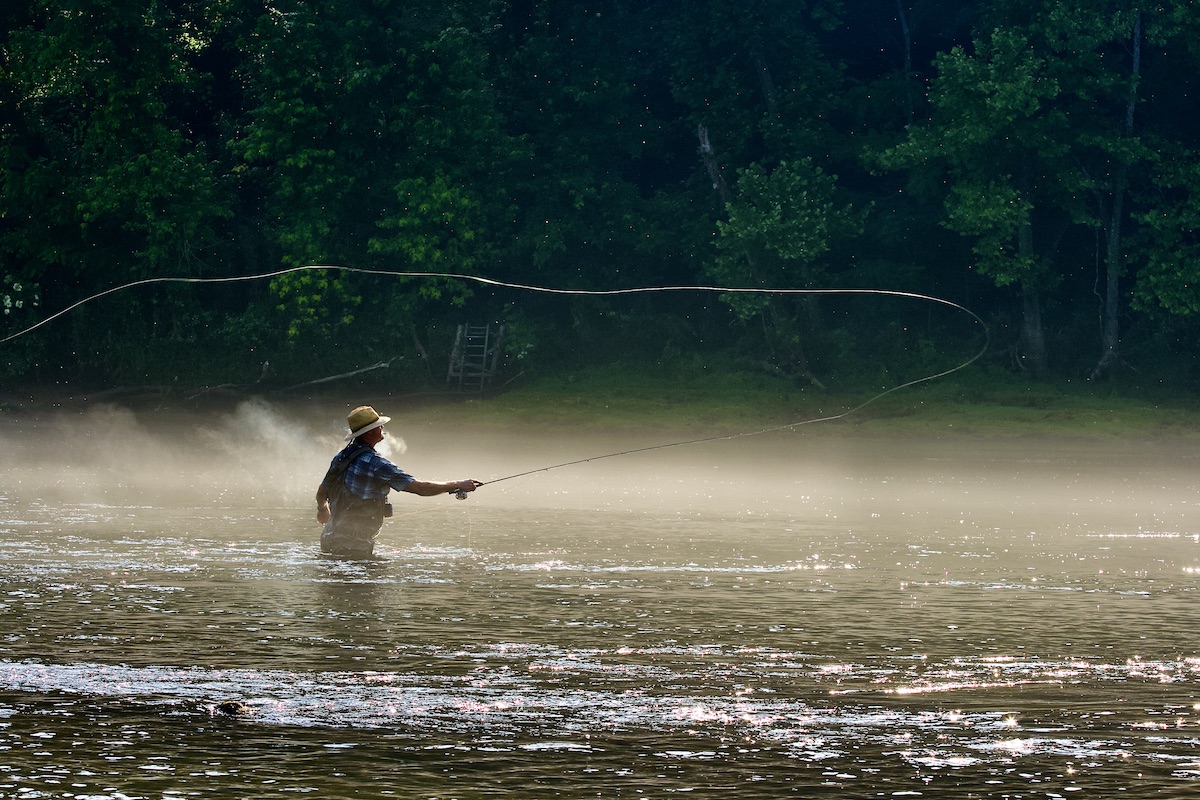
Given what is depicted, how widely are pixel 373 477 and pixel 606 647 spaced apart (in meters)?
3.77

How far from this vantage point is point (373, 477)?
12.4 m

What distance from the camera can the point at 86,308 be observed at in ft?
108

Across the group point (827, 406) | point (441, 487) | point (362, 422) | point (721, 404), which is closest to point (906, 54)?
point (827, 406)

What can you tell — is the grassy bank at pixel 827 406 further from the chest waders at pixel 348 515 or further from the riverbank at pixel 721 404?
the chest waders at pixel 348 515

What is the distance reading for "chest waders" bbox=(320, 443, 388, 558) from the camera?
1245 centimetres

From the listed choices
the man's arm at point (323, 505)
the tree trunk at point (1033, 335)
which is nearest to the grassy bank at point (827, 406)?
the tree trunk at point (1033, 335)

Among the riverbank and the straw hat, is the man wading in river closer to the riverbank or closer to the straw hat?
the straw hat

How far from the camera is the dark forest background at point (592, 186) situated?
30.8m

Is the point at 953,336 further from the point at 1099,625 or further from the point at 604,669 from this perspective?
the point at 604,669

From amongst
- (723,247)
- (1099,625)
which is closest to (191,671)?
(1099,625)

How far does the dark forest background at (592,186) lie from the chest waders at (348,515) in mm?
18406

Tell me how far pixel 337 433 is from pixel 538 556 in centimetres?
1534

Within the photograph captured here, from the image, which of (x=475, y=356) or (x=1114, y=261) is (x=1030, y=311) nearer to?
(x=1114, y=261)

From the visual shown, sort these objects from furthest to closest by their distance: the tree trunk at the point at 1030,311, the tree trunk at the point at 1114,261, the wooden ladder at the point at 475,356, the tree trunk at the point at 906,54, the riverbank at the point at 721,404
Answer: the tree trunk at the point at 906,54
the wooden ladder at the point at 475,356
the tree trunk at the point at 1030,311
the tree trunk at the point at 1114,261
the riverbank at the point at 721,404
